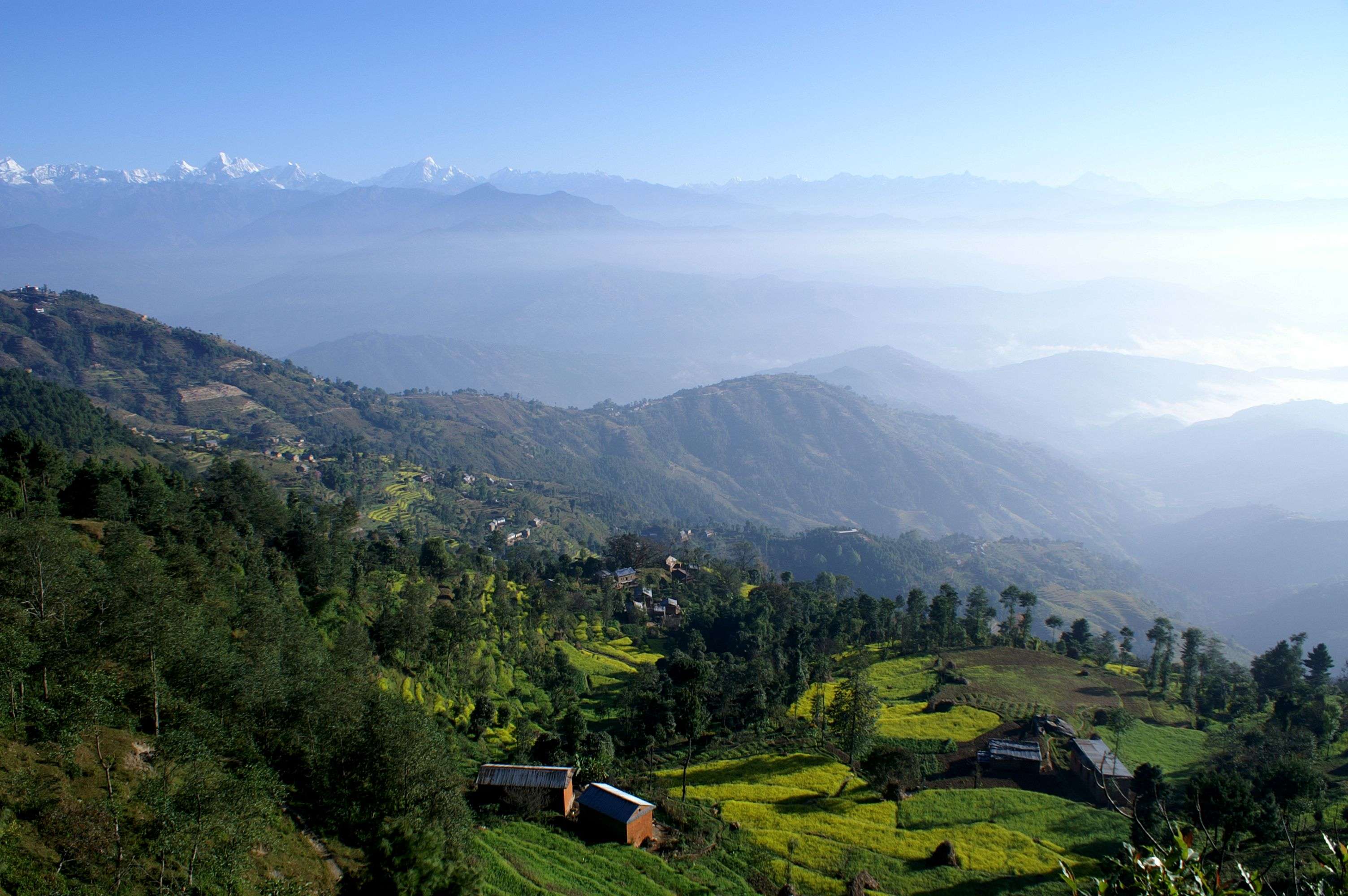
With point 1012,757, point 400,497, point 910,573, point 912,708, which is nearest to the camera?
point 1012,757

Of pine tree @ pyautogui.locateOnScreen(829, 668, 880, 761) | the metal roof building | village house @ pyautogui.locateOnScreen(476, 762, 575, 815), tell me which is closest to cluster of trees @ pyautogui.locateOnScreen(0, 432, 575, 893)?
village house @ pyautogui.locateOnScreen(476, 762, 575, 815)

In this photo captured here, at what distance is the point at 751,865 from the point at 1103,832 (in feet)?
62.2

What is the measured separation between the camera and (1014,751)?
4322 centimetres

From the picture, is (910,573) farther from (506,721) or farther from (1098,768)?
(506,721)

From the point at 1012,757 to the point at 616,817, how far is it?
26375mm

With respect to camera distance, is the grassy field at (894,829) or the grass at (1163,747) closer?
the grassy field at (894,829)

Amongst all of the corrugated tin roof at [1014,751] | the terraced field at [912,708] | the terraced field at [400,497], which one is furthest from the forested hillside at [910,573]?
the corrugated tin roof at [1014,751]

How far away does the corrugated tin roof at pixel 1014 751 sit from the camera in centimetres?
4256

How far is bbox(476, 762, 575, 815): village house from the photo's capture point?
3256cm

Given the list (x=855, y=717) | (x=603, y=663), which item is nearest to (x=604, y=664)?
(x=603, y=663)

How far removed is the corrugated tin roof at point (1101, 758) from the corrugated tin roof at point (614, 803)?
83.7ft

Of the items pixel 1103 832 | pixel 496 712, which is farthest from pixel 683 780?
pixel 1103 832

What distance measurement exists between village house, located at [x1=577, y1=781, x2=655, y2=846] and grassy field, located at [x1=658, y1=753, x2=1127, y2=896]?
5.90 m

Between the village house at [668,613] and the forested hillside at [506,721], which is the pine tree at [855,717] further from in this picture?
the village house at [668,613]
